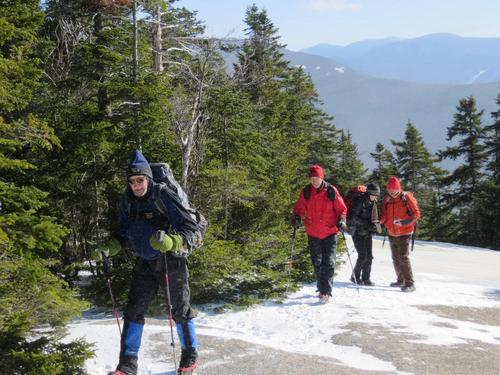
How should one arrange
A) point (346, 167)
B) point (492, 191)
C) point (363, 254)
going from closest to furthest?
point (363, 254) → point (492, 191) → point (346, 167)

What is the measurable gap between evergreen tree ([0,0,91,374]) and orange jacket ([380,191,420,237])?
6.31 meters

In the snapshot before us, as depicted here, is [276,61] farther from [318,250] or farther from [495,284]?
[318,250]

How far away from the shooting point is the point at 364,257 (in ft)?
33.3

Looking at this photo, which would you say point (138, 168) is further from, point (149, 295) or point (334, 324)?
point (334, 324)

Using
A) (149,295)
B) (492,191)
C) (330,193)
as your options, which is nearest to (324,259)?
(330,193)

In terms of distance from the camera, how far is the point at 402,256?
977 cm

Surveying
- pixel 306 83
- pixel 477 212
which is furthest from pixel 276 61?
pixel 477 212

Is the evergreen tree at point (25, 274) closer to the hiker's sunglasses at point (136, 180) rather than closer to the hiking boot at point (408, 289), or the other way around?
the hiker's sunglasses at point (136, 180)

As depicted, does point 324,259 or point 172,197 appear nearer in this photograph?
point 172,197

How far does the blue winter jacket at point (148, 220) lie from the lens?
4.87m

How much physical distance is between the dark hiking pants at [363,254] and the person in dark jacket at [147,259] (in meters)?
5.75

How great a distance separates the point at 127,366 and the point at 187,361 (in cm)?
62

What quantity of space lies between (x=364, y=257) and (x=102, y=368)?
6348mm

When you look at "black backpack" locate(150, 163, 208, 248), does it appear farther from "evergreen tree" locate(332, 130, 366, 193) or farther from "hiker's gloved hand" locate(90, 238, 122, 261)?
"evergreen tree" locate(332, 130, 366, 193)
